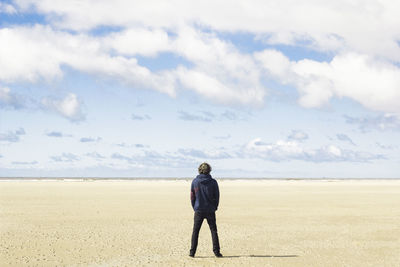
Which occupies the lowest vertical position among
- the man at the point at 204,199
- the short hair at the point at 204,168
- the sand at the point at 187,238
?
the sand at the point at 187,238

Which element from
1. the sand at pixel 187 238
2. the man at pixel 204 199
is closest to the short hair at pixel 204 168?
the man at pixel 204 199

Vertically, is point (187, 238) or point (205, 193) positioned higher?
point (205, 193)

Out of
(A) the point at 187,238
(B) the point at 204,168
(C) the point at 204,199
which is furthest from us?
(A) the point at 187,238

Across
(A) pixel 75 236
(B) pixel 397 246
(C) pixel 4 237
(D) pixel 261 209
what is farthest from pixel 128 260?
(D) pixel 261 209

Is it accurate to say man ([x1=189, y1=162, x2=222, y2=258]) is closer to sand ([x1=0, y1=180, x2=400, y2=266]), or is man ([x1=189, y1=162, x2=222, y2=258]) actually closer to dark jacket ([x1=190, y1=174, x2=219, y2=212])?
dark jacket ([x1=190, y1=174, x2=219, y2=212])

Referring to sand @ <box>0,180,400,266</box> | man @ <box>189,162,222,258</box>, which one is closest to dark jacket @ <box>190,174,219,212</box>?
man @ <box>189,162,222,258</box>

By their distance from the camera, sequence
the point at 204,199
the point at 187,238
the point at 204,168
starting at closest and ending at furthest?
1. the point at 204,199
2. the point at 204,168
3. the point at 187,238

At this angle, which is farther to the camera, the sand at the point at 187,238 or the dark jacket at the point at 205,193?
the sand at the point at 187,238

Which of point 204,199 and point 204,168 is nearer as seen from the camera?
point 204,199

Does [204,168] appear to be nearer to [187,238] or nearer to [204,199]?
[204,199]

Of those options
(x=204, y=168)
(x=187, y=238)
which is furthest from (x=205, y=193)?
(x=187, y=238)

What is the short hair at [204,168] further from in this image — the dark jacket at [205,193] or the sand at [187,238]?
the sand at [187,238]

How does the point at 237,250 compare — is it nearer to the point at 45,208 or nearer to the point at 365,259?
the point at 365,259

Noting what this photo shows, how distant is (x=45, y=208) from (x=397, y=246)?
19162 mm
